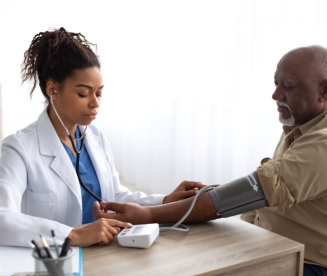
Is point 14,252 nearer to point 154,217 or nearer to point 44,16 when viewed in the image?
point 154,217

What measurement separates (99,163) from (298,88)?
808mm

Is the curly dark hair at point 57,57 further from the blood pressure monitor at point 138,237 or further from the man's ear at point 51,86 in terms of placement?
the blood pressure monitor at point 138,237

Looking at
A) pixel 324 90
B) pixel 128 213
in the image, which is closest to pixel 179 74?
pixel 324 90

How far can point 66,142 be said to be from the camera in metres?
1.51

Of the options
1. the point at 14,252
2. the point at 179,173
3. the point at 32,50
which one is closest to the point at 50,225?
the point at 14,252

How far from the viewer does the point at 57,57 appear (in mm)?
1424

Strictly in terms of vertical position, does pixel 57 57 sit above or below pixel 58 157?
above

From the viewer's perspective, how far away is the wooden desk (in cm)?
93

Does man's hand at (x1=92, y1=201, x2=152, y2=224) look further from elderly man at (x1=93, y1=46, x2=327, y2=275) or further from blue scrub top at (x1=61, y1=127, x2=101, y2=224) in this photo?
blue scrub top at (x1=61, y1=127, x2=101, y2=224)

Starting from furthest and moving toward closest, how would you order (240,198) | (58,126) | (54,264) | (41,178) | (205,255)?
(58,126), (41,178), (240,198), (205,255), (54,264)

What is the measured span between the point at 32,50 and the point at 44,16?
2468 millimetres

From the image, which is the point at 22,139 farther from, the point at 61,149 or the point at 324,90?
the point at 324,90

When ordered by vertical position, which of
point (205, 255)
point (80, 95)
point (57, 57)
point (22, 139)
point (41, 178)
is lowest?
point (205, 255)

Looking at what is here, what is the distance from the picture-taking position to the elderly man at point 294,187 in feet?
3.97
